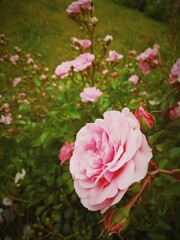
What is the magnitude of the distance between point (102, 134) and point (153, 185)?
0.38 m

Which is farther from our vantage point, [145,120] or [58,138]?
[58,138]

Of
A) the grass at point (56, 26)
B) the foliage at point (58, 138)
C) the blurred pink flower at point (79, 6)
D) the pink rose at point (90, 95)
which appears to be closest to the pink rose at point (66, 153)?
the foliage at point (58, 138)

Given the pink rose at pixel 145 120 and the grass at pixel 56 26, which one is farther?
the grass at pixel 56 26

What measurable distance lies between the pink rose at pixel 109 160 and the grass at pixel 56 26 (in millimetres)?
3569

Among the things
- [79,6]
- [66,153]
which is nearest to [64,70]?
[79,6]

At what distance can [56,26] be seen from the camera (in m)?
4.96

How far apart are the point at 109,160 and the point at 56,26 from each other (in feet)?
15.9

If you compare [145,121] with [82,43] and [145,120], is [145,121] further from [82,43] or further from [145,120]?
[82,43]

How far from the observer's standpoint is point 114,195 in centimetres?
55

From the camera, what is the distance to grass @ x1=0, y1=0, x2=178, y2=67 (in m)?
4.43

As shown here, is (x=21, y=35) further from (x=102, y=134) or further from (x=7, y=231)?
(x=102, y=134)

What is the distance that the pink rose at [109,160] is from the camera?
21.8 inches

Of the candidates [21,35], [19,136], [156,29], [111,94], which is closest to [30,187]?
[19,136]

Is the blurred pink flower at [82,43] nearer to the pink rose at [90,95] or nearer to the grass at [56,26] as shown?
the pink rose at [90,95]
